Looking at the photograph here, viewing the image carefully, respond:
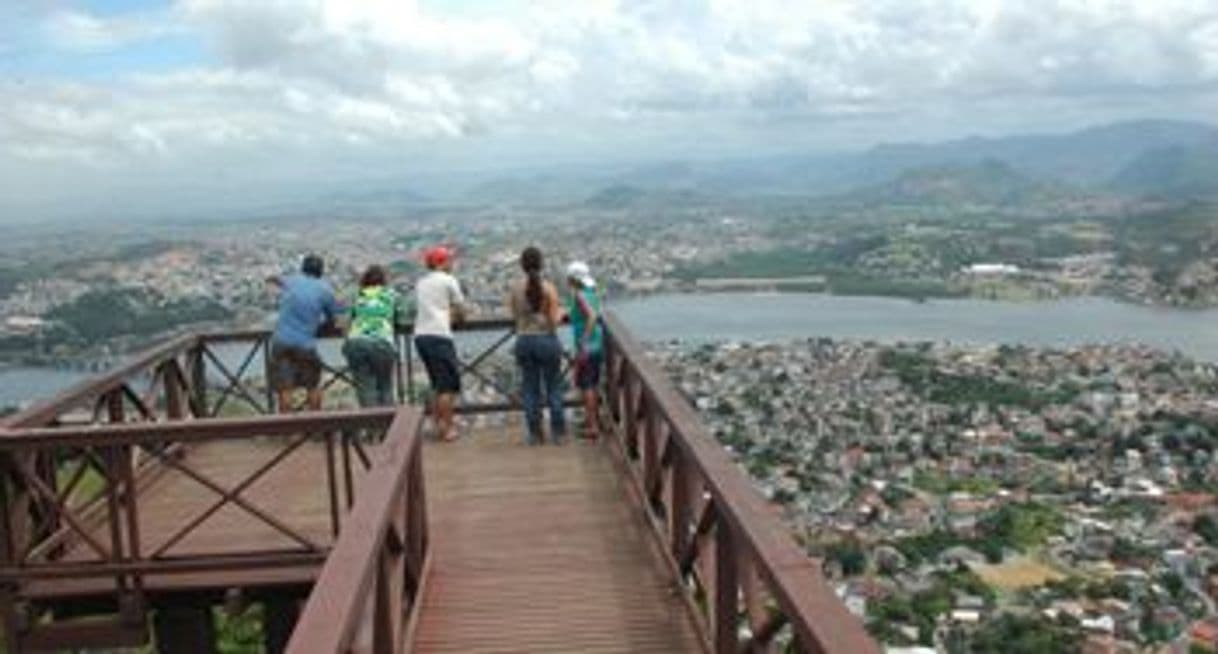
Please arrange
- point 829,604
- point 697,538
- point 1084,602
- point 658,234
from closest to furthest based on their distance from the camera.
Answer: point 829,604
point 697,538
point 1084,602
point 658,234

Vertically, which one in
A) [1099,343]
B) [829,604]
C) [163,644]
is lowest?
[1099,343]

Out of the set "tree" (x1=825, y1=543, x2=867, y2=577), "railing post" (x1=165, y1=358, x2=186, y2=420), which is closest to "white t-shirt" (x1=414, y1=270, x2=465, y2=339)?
"railing post" (x1=165, y1=358, x2=186, y2=420)

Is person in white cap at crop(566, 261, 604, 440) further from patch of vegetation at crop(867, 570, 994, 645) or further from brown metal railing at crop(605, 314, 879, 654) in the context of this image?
patch of vegetation at crop(867, 570, 994, 645)

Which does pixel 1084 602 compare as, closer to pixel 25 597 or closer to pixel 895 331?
pixel 25 597

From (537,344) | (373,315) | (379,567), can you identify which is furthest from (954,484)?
(379,567)

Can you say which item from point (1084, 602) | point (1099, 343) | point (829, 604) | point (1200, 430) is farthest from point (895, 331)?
point (829, 604)
